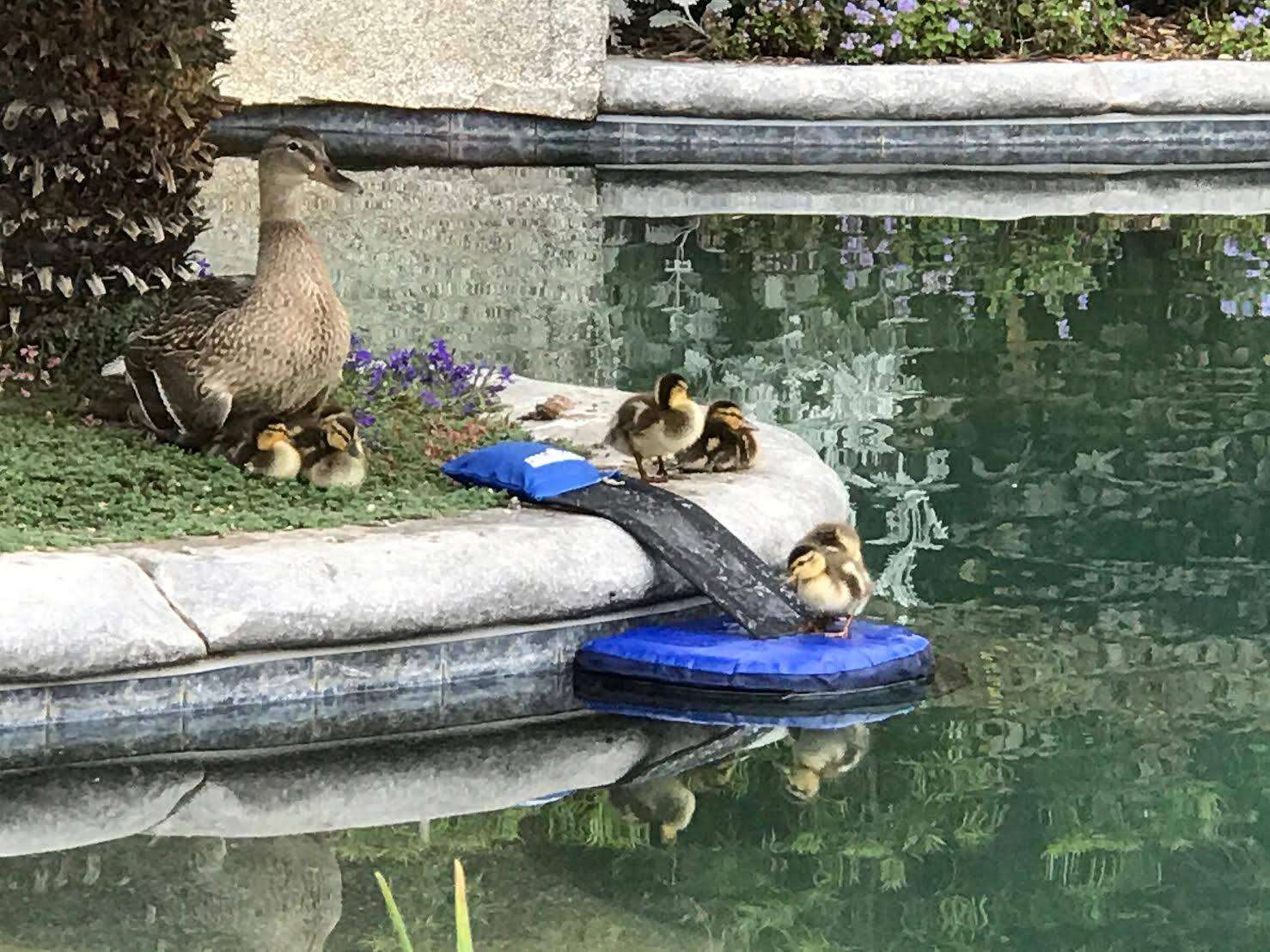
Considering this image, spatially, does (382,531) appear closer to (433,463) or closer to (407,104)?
(433,463)

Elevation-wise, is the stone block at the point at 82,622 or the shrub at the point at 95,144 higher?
the shrub at the point at 95,144

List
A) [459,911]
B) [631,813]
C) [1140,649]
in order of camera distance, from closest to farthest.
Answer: [459,911] → [631,813] → [1140,649]

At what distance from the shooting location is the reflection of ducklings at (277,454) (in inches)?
308

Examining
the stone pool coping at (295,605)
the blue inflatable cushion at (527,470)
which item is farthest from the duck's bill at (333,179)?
the stone pool coping at (295,605)

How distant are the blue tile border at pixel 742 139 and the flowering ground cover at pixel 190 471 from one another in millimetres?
10291

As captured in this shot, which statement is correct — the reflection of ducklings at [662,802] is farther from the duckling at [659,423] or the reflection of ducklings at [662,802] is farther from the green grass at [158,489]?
the duckling at [659,423]

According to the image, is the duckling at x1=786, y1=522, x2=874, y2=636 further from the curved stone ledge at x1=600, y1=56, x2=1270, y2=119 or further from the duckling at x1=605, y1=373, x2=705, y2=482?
the curved stone ledge at x1=600, y1=56, x2=1270, y2=119

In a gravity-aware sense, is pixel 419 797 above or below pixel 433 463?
below

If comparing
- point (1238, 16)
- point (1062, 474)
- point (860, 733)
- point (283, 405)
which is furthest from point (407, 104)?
point (860, 733)

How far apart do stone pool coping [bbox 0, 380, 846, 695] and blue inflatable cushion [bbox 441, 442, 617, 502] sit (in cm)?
10

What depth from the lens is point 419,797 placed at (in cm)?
670

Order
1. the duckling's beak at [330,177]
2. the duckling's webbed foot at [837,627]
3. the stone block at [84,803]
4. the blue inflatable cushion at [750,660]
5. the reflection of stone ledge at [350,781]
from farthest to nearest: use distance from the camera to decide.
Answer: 1. the duckling's beak at [330,177]
2. the duckling's webbed foot at [837,627]
3. the blue inflatable cushion at [750,660]
4. the reflection of stone ledge at [350,781]
5. the stone block at [84,803]

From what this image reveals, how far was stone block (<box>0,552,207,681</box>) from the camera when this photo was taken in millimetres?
6562

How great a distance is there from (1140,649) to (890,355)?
4.42 m
